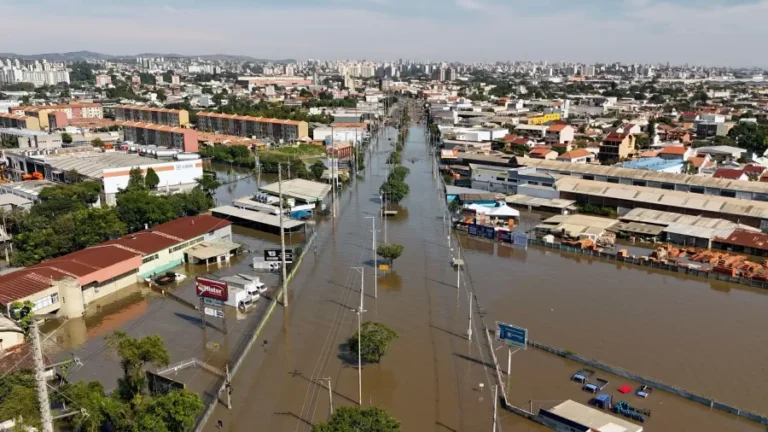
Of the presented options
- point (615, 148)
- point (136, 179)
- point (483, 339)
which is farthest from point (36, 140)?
point (615, 148)

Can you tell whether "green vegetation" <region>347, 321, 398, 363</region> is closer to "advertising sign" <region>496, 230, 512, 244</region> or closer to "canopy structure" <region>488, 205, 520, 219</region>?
"advertising sign" <region>496, 230, 512, 244</region>

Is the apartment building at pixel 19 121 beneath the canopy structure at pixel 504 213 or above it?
above

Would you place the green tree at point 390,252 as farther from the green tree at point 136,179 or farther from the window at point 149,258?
the green tree at point 136,179

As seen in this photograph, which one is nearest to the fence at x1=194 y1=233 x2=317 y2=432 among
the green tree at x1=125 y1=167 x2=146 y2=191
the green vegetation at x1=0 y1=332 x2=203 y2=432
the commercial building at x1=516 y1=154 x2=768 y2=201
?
the green vegetation at x1=0 y1=332 x2=203 y2=432

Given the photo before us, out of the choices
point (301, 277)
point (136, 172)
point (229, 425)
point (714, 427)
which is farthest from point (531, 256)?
point (136, 172)

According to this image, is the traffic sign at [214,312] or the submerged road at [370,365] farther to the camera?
the traffic sign at [214,312]

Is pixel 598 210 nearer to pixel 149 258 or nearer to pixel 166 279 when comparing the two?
pixel 166 279

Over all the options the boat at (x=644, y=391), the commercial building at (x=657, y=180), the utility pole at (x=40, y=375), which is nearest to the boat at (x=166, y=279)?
the utility pole at (x=40, y=375)

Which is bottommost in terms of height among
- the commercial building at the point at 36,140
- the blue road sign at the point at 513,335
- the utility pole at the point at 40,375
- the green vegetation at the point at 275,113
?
the blue road sign at the point at 513,335
